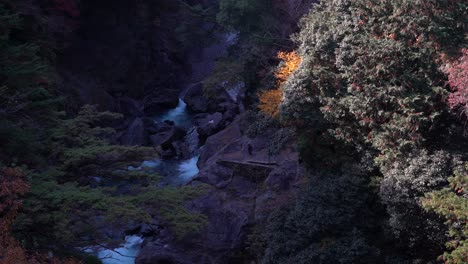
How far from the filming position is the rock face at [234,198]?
15648mm

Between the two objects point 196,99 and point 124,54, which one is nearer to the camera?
point 196,99

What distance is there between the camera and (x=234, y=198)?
17.7 m

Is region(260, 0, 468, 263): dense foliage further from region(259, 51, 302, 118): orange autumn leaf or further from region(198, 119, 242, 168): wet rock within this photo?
region(198, 119, 242, 168): wet rock

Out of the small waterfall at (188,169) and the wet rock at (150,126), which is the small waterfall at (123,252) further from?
the wet rock at (150,126)

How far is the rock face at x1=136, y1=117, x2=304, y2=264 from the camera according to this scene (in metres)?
15.6

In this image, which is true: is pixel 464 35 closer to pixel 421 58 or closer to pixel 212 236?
pixel 421 58

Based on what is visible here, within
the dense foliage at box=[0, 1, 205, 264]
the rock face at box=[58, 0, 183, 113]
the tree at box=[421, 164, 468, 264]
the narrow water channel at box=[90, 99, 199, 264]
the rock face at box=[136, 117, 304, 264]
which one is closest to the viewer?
the tree at box=[421, 164, 468, 264]

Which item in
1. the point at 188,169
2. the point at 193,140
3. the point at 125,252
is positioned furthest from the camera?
the point at 193,140

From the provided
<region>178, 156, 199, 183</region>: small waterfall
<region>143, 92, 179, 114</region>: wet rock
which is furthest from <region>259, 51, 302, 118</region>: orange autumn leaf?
<region>143, 92, 179, 114</region>: wet rock

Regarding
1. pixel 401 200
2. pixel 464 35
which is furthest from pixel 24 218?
pixel 464 35

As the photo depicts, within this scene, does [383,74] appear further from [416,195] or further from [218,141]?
[218,141]

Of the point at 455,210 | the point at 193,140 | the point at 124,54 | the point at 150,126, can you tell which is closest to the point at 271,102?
the point at 193,140

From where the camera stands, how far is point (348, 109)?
13062 mm

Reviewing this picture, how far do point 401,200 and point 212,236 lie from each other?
7019 mm
